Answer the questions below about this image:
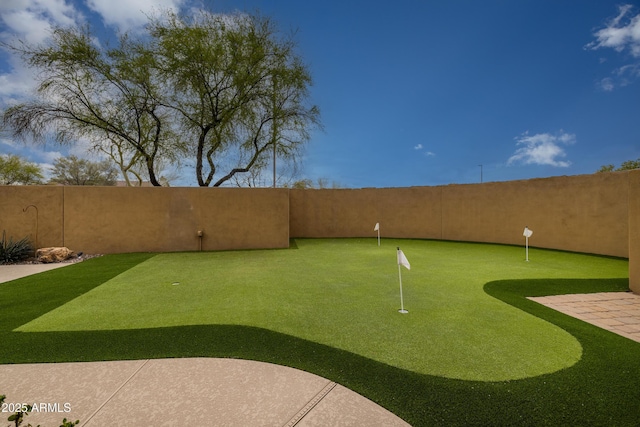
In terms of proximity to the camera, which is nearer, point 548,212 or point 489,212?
point 548,212

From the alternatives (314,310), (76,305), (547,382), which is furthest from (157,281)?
(547,382)

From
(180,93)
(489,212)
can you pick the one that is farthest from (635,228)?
(180,93)

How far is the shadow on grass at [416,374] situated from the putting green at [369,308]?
145 millimetres

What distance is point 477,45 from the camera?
33.4 ft

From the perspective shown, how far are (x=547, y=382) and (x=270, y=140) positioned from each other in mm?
13124

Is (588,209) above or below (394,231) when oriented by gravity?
above

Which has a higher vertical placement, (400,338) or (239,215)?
(239,215)

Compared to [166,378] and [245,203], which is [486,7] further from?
[166,378]

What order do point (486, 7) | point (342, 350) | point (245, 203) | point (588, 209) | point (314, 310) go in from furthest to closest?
point (245, 203) → point (486, 7) → point (588, 209) → point (314, 310) → point (342, 350)

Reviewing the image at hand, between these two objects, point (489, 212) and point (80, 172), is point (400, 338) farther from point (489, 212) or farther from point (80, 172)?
point (80, 172)

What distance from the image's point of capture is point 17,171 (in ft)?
80.4

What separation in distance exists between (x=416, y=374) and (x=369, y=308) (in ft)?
5.08

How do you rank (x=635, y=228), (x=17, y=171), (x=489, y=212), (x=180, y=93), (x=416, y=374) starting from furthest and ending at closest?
(x=17, y=171)
(x=180, y=93)
(x=489, y=212)
(x=635, y=228)
(x=416, y=374)

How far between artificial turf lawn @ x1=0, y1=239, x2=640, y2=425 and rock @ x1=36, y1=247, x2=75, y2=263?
92.0 inches
